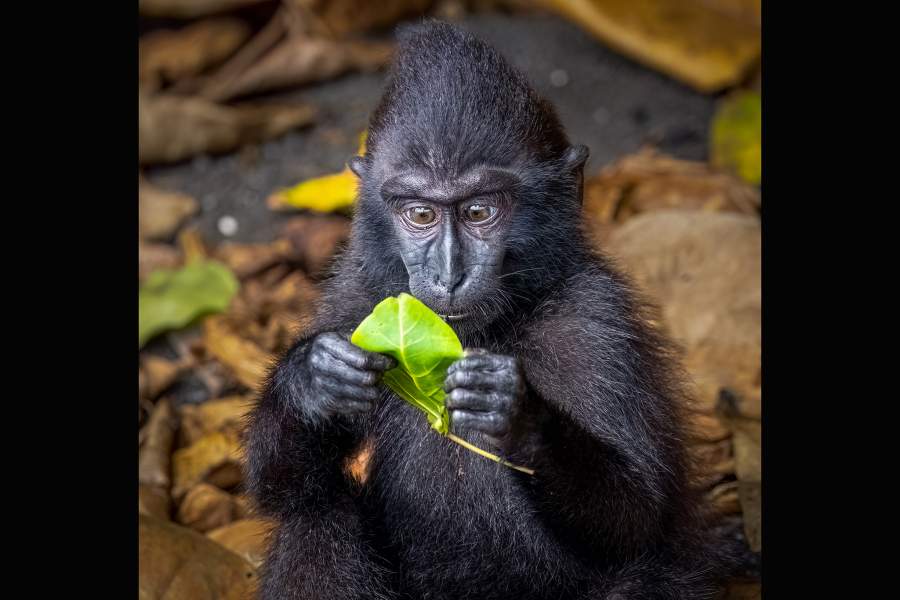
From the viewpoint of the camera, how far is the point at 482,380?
3.77 m

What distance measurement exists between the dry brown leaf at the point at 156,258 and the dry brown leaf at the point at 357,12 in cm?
229

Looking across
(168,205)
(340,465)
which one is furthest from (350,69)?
(340,465)

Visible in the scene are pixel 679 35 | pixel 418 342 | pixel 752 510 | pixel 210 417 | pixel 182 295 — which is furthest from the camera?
pixel 679 35

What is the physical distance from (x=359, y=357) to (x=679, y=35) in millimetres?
5269

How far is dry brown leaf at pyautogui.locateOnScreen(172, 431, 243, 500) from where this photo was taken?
6.15 m

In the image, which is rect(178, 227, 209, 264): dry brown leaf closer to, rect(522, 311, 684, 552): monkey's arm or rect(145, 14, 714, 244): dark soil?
rect(145, 14, 714, 244): dark soil

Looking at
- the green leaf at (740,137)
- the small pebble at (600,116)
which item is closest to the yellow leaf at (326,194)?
the small pebble at (600,116)

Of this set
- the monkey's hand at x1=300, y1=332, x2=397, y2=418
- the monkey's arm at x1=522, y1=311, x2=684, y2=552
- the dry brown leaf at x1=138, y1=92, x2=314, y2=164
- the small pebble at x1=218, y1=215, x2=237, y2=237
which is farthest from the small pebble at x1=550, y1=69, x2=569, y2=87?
the monkey's hand at x1=300, y1=332, x2=397, y2=418

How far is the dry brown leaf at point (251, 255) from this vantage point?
7732mm

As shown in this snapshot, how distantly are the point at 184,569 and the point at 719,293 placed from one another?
3.44 metres

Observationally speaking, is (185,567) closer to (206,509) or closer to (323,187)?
(206,509)

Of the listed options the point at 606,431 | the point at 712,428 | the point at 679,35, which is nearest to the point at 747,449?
the point at 712,428

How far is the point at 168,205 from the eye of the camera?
324 inches

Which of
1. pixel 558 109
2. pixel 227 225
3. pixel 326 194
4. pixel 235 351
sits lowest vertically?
pixel 235 351
